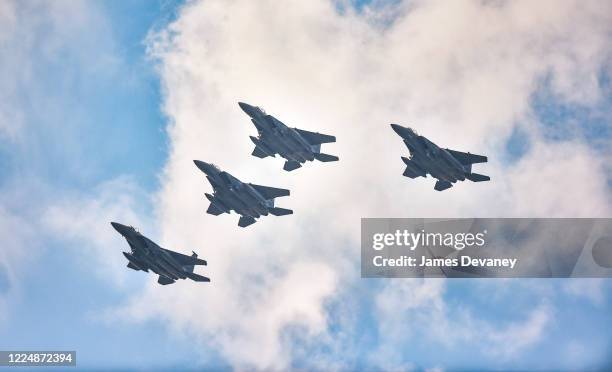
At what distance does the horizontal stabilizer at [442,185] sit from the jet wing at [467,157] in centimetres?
662

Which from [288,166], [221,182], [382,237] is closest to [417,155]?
[382,237]

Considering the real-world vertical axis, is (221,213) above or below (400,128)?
below

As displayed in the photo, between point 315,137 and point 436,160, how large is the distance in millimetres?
17844

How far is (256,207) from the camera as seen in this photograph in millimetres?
99562

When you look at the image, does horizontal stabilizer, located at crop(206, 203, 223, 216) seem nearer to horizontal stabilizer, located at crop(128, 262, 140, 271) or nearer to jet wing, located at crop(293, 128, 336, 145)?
horizontal stabilizer, located at crop(128, 262, 140, 271)

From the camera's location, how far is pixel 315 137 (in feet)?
331

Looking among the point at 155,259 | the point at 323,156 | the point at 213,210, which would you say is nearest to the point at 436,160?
the point at 323,156

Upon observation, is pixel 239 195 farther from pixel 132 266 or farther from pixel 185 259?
pixel 132 266

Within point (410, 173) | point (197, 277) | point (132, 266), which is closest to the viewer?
point (197, 277)

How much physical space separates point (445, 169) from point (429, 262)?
44.3ft

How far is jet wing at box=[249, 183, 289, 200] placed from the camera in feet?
328

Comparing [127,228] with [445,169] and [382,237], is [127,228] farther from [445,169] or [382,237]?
[445,169]

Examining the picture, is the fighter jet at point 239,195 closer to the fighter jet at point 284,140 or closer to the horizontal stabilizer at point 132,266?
the fighter jet at point 284,140

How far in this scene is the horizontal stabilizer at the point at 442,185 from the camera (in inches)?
4134
